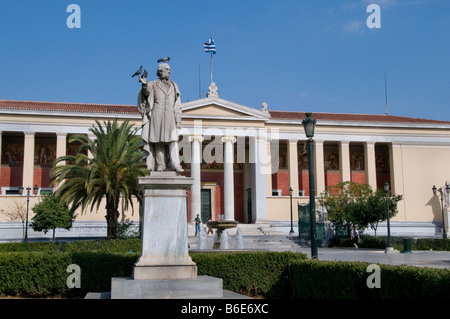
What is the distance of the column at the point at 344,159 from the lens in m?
44.8

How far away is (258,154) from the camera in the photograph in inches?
1693

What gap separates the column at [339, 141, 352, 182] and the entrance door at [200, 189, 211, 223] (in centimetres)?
1213

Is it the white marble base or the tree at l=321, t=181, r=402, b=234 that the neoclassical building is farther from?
the white marble base

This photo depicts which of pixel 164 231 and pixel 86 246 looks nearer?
pixel 164 231

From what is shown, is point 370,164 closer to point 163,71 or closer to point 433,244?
point 433,244

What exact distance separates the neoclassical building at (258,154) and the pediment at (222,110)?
→ 85 mm

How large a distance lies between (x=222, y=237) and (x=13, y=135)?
1177 inches

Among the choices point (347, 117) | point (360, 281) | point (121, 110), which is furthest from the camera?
point (347, 117)

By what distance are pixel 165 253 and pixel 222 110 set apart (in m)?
34.6

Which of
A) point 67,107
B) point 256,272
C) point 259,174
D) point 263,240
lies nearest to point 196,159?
point 259,174

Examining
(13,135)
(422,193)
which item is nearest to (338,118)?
(422,193)

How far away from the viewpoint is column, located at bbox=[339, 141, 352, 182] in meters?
44.8

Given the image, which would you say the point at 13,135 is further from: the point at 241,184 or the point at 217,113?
the point at 241,184

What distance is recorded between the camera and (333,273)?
10758 millimetres
